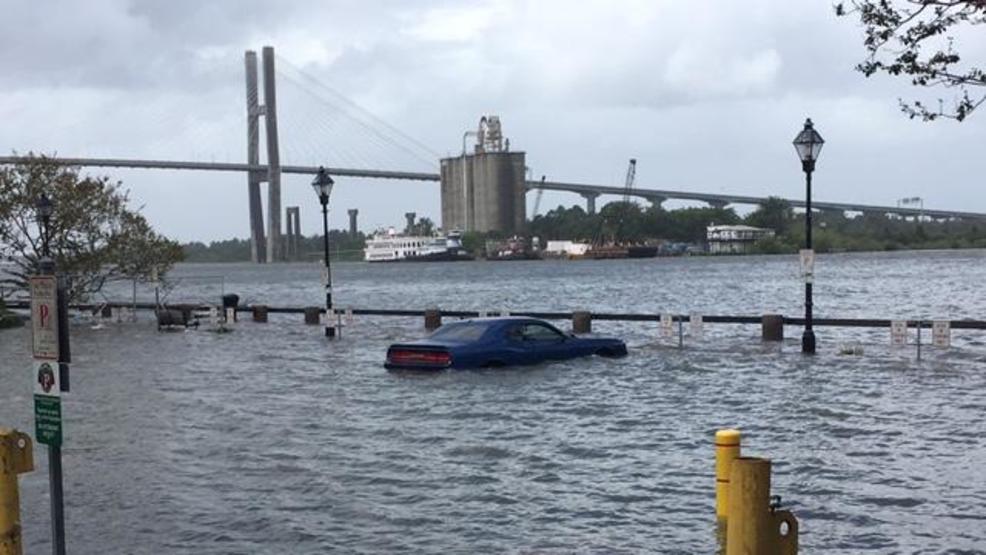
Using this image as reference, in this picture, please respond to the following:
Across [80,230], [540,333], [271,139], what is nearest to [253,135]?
[271,139]

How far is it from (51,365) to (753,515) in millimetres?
4154

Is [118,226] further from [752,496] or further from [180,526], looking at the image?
[752,496]

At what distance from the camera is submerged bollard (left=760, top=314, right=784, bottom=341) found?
3155cm

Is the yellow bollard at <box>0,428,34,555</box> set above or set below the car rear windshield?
above

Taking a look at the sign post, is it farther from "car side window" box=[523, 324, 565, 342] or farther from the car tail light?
"car side window" box=[523, 324, 565, 342]

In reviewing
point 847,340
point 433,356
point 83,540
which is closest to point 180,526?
point 83,540

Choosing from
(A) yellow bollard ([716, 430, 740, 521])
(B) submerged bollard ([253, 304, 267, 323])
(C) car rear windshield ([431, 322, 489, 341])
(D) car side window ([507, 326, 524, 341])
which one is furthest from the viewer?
(B) submerged bollard ([253, 304, 267, 323])

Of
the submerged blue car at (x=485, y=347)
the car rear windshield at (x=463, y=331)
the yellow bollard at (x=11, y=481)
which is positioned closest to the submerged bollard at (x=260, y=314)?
the car rear windshield at (x=463, y=331)

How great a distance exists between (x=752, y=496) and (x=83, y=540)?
686cm

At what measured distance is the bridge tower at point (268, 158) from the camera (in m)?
117

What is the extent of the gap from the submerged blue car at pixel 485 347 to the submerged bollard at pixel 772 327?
739cm

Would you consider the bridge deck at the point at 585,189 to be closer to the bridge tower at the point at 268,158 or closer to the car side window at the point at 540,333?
the bridge tower at the point at 268,158

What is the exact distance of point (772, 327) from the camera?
31609mm

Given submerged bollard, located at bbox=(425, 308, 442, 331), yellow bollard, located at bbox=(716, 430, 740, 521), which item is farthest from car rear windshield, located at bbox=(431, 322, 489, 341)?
yellow bollard, located at bbox=(716, 430, 740, 521)
